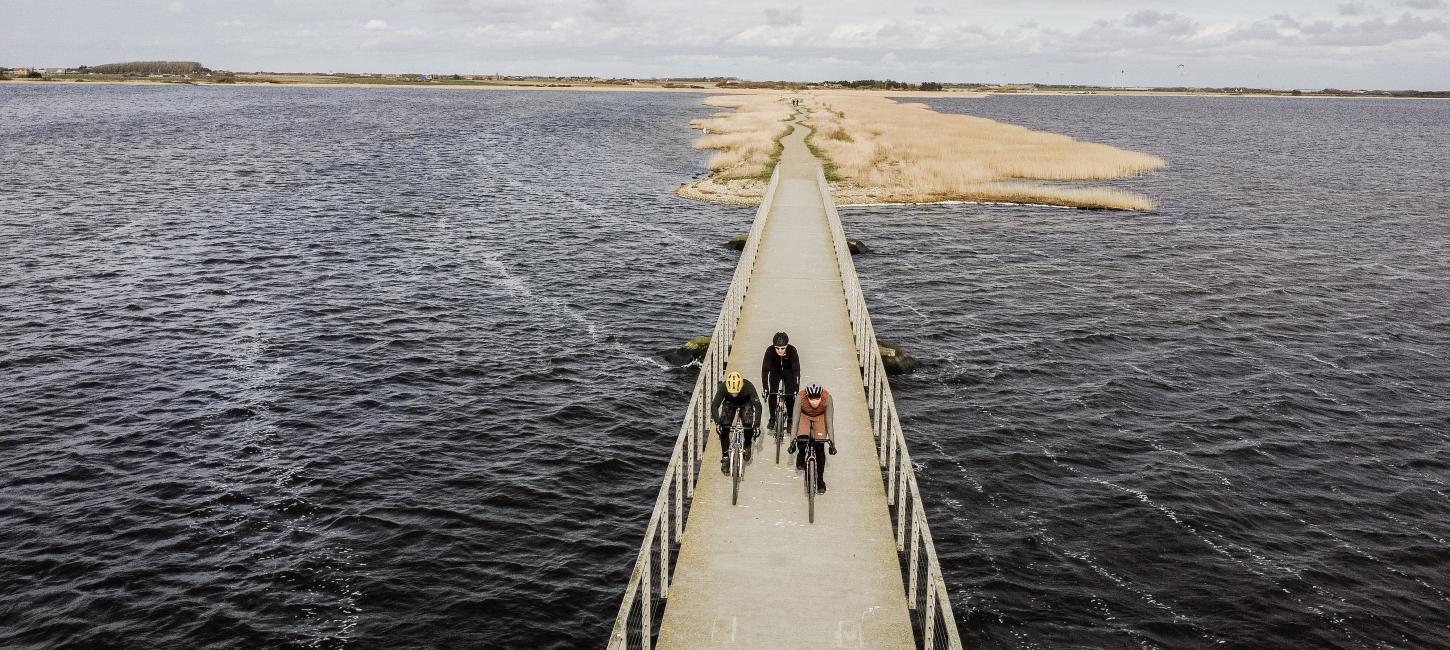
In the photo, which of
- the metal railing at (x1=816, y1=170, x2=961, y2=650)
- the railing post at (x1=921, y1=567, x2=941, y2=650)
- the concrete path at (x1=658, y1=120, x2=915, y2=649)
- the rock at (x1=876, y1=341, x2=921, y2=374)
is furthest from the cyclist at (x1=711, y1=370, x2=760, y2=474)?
the rock at (x1=876, y1=341, x2=921, y2=374)

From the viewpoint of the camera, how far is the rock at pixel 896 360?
26703mm

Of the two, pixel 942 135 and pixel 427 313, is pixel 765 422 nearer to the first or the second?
pixel 427 313

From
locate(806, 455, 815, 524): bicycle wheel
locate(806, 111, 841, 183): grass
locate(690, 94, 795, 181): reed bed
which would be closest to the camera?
locate(806, 455, 815, 524): bicycle wheel

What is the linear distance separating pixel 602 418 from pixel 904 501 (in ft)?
35.5

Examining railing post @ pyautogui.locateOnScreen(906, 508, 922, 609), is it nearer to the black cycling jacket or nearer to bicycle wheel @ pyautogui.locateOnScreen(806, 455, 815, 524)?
bicycle wheel @ pyautogui.locateOnScreen(806, 455, 815, 524)

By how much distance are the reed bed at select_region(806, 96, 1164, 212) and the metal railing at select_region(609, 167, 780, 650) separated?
111 ft

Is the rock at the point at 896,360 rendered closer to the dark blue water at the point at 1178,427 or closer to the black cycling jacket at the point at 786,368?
the dark blue water at the point at 1178,427

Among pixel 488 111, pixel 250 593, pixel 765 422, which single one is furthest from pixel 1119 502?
pixel 488 111

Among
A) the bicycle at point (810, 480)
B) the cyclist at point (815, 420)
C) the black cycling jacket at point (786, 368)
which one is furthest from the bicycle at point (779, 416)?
the bicycle at point (810, 480)

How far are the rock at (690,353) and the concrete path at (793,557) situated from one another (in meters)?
6.94

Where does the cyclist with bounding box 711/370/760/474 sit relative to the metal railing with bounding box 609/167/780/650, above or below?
above

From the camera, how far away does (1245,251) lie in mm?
45344

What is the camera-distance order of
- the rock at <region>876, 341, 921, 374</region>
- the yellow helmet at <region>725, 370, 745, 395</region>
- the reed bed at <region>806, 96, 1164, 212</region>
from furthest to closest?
the reed bed at <region>806, 96, 1164, 212</region>, the rock at <region>876, 341, 921, 374</region>, the yellow helmet at <region>725, 370, 745, 395</region>

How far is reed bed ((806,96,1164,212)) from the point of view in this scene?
58.4 metres
